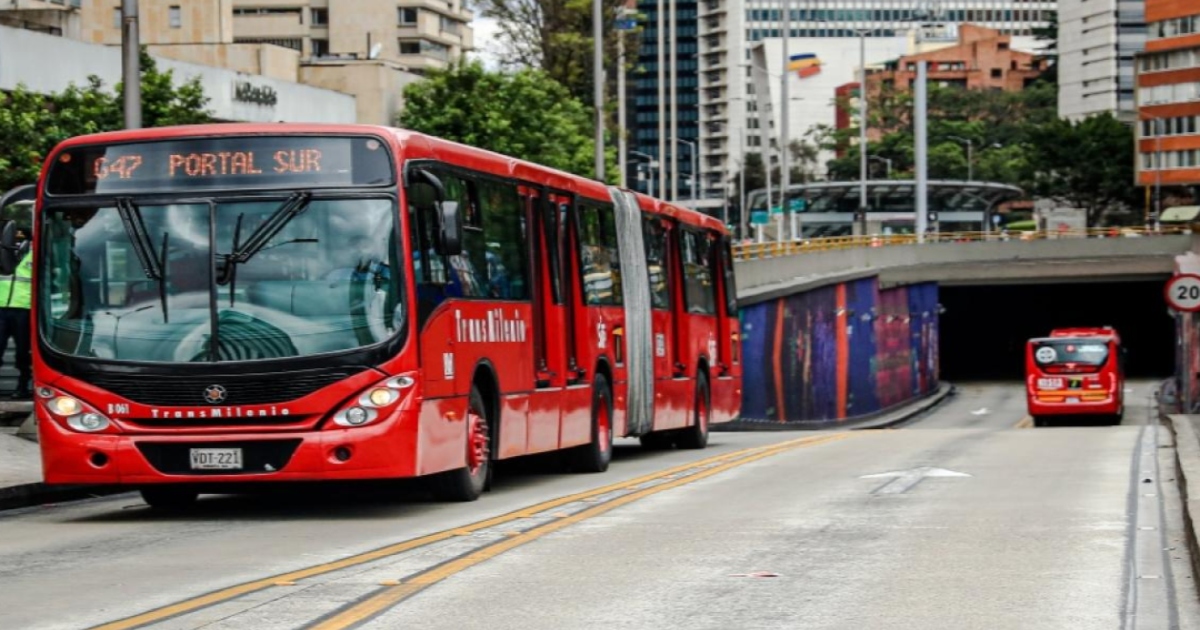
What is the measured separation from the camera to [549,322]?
19.8 m

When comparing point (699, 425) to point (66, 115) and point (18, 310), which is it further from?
point (66, 115)

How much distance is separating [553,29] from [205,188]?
54810 mm

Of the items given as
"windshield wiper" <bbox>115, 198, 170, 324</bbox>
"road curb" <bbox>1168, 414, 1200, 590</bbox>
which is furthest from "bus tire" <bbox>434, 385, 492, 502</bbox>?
"road curb" <bbox>1168, 414, 1200, 590</bbox>

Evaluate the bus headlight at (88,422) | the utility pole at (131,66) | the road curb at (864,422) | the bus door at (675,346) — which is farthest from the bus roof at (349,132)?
the road curb at (864,422)

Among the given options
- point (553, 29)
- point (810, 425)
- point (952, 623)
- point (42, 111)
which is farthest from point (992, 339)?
point (952, 623)

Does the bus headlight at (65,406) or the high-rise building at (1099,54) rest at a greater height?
the high-rise building at (1099,54)

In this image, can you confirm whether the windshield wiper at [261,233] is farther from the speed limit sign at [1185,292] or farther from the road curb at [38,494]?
the speed limit sign at [1185,292]

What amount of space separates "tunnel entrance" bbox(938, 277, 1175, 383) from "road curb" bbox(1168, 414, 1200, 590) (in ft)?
236

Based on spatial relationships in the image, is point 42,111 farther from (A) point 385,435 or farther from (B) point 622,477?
(A) point 385,435

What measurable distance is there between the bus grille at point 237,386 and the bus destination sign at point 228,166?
144cm

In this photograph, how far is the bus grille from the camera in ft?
49.4

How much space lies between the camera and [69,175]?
1569 cm

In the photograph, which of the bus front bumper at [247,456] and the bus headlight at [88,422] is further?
the bus headlight at [88,422]

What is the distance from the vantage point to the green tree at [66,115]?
39094 millimetres
